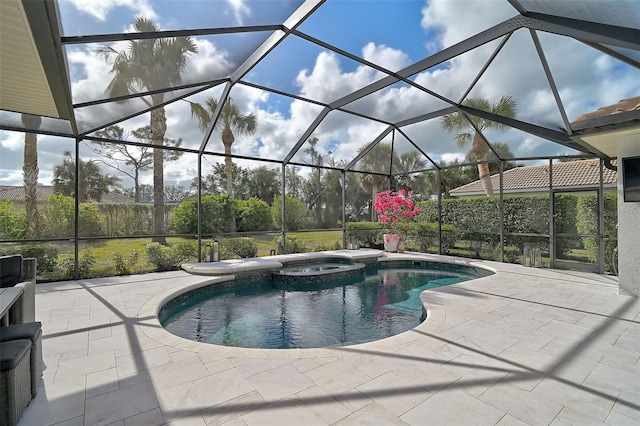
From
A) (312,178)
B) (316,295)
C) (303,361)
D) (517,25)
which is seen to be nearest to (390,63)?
(517,25)

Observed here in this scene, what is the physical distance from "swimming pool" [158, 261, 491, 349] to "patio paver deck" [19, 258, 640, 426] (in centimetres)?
89

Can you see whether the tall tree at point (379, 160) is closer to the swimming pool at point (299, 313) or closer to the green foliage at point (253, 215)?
the green foliage at point (253, 215)

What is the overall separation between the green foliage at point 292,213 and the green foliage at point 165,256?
5.25 meters

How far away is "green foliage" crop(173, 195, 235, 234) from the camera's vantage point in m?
12.0

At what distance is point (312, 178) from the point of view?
1559 centimetres

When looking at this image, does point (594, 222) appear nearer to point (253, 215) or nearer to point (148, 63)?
point (148, 63)

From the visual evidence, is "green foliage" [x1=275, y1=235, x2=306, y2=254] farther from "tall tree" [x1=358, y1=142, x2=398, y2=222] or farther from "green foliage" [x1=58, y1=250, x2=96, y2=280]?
"green foliage" [x1=58, y1=250, x2=96, y2=280]

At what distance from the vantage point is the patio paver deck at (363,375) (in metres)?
2.36

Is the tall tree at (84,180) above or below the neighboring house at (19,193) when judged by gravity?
above

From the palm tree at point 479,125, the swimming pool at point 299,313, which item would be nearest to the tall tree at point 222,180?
the swimming pool at point 299,313

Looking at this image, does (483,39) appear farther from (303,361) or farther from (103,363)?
(103,363)

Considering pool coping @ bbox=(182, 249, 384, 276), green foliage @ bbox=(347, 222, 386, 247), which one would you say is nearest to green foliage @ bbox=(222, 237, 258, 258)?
pool coping @ bbox=(182, 249, 384, 276)

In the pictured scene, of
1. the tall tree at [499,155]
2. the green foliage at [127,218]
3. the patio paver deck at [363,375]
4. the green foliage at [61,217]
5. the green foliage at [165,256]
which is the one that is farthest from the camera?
the green foliage at [127,218]

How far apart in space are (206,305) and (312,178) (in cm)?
1018
